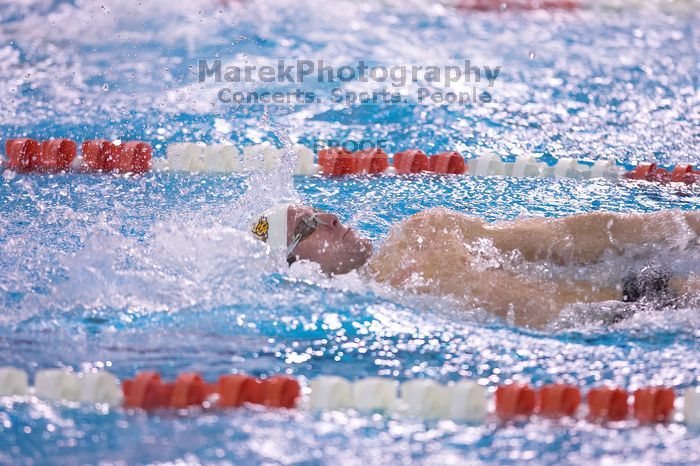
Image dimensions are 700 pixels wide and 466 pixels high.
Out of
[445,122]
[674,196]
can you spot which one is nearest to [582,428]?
[674,196]

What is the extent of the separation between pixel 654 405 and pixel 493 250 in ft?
3.26

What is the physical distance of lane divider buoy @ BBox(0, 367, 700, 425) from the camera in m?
2.34

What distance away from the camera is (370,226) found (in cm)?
405

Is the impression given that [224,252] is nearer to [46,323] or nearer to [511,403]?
[46,323]

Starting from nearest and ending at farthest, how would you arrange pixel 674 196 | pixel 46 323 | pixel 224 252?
pixel 46 323 → pixel 224 252 → pixel 674 196

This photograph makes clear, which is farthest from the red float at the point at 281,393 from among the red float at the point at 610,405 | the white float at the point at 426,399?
the red float at the point at 610,405

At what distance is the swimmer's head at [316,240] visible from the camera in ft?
10.8

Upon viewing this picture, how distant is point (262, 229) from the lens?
3316 millimetres

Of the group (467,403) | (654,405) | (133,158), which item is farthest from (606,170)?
(467,403)

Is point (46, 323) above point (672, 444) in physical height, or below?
below

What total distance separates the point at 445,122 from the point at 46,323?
301 cm

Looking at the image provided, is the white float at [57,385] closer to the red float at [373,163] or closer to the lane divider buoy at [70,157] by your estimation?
the lane divider buoy at [70,157]

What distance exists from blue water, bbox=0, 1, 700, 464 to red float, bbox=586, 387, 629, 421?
42 mm

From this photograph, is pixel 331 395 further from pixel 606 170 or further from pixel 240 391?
pixel 606 170
